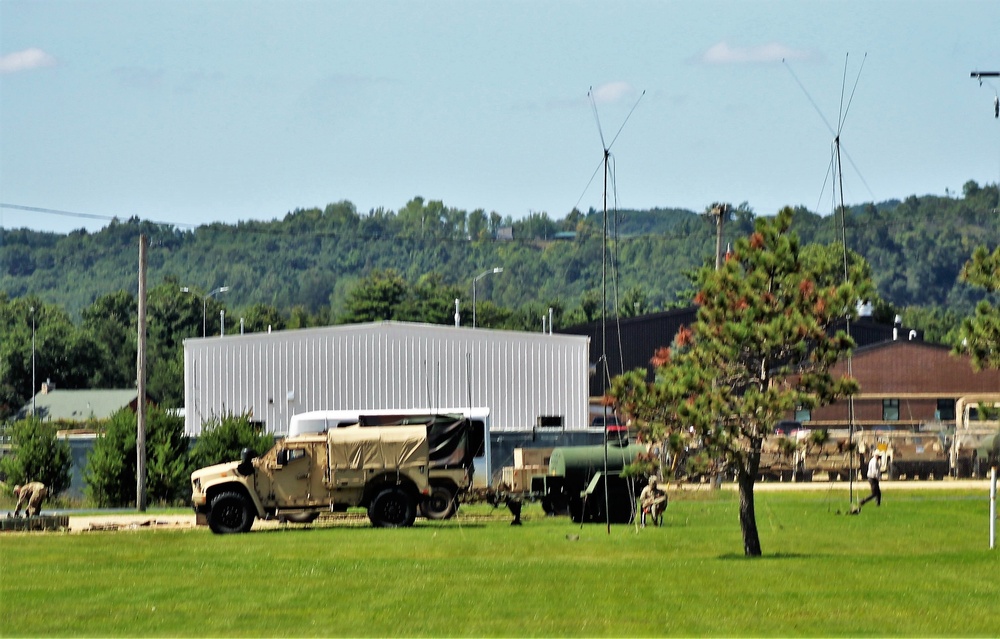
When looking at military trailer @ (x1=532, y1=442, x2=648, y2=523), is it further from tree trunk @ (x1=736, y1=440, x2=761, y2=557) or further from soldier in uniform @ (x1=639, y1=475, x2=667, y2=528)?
tree trunk @ (x1=736, y1=440, x2=761, y2=557)

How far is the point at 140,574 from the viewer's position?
22172 mm

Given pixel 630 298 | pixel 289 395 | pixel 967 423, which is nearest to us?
pixel 289 395

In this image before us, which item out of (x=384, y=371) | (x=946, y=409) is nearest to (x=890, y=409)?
(x=946, y=409)

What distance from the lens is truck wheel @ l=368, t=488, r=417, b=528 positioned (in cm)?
3266

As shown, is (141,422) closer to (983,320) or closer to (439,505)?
(439,505)

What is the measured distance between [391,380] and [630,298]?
98374mm

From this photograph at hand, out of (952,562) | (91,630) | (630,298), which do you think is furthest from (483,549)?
(630,298)

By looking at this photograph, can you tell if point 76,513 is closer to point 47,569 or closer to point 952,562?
point 47,569

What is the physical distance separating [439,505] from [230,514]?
17.3 feet

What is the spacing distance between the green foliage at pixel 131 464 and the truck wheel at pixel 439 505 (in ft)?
34.0

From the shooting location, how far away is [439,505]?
3494 centimetres

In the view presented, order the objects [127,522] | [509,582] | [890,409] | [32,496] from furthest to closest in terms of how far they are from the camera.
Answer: [890,409]
[127,522]
[32,496]
[509,582]

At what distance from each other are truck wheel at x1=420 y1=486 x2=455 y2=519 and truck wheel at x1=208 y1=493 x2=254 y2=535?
4513 mm

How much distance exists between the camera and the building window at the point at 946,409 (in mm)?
77000
